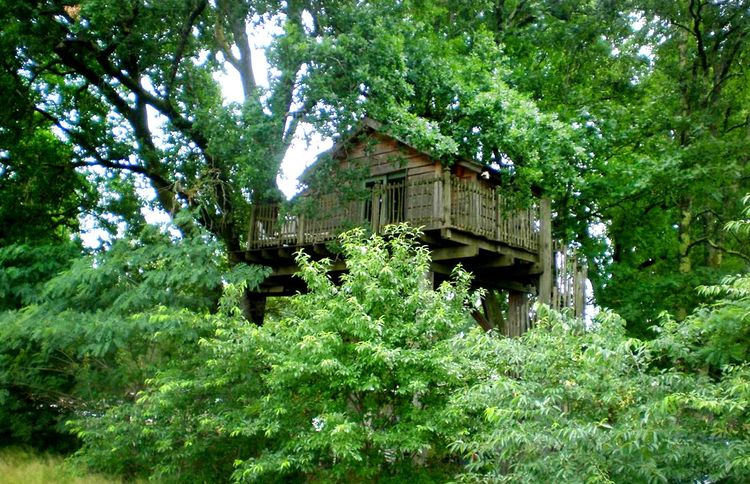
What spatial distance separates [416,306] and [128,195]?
617 inches

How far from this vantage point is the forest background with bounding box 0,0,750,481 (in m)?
8.80

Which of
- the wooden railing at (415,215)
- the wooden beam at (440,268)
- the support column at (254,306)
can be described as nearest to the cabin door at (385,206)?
the wooden railing at (415,215)

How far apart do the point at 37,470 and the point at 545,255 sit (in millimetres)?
11209

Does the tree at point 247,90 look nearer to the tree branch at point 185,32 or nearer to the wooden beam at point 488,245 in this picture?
the tree branch at point 185,32

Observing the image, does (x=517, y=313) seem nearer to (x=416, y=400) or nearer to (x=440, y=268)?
(x=440, y=268)

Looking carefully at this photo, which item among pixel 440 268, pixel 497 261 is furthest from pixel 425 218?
pixel 497 261

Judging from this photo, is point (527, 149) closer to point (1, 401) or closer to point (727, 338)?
point (727, 338)

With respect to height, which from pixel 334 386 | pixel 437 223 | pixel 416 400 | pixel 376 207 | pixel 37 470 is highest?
pixel 376 207

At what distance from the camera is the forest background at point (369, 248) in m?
8.80

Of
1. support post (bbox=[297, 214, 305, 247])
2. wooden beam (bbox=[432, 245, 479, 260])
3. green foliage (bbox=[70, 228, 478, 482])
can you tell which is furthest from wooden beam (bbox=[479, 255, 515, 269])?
green foliage (bbox=[70, 228, 478, 482])

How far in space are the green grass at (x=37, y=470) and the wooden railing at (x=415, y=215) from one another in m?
6.22

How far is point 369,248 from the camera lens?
448 inches

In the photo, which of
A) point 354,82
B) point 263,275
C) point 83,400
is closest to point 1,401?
point 83,400

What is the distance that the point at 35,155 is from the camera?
22406 millimetres
